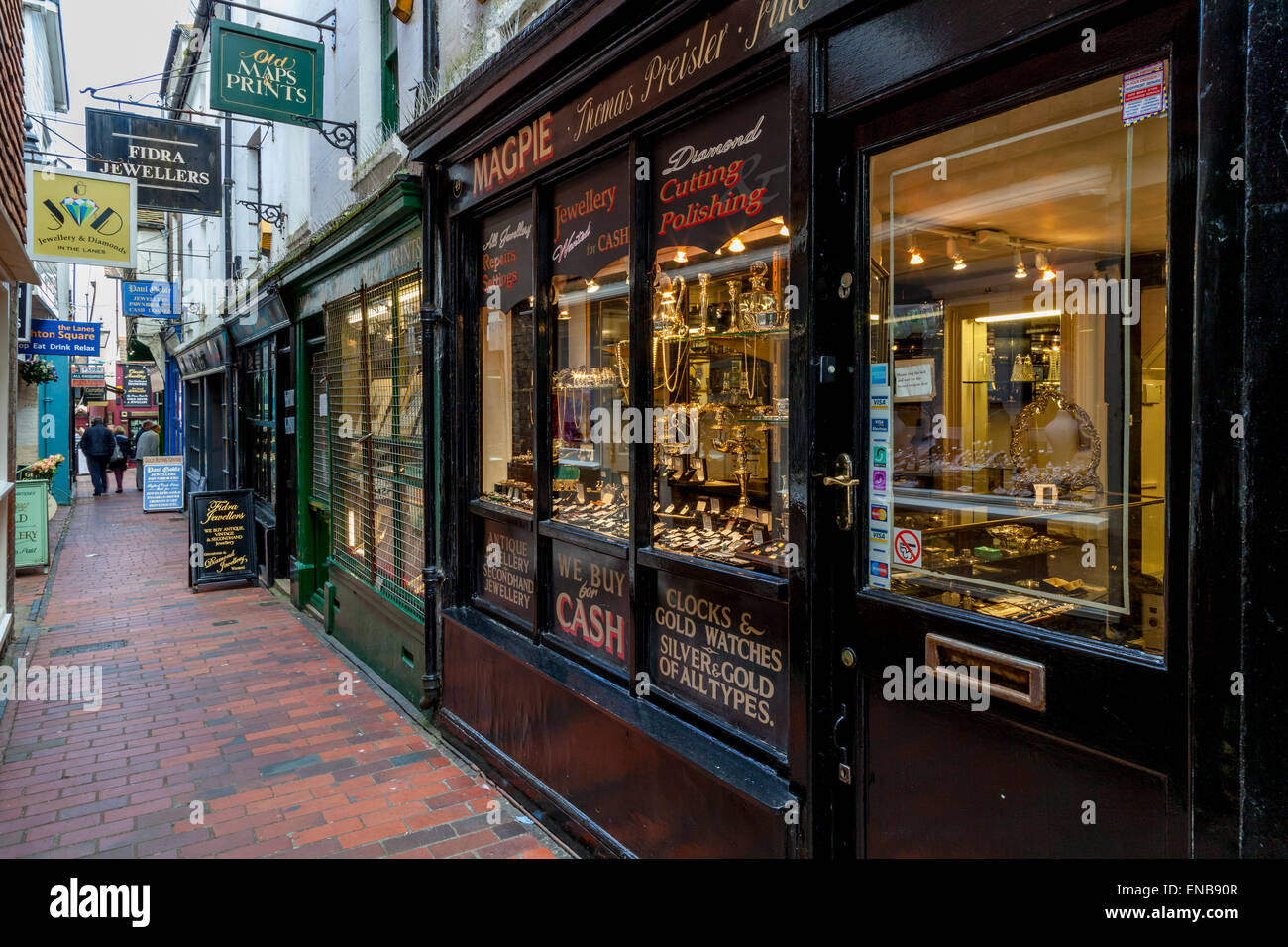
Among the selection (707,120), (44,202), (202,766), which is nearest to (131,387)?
(44,202)

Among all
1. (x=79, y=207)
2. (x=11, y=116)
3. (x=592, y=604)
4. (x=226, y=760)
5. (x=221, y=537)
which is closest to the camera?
(x=592, y=604)

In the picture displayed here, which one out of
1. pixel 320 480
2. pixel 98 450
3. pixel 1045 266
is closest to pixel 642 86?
pixel 1045 266

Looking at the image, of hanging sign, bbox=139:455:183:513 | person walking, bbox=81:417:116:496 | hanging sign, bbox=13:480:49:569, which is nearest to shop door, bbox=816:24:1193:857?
hanging sign, bbox=13:480:49:569

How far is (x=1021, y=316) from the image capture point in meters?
2.56

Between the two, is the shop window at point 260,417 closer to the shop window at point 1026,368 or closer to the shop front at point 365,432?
the shop front at point 365,432

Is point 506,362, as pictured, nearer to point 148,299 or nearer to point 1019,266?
point 1019,266

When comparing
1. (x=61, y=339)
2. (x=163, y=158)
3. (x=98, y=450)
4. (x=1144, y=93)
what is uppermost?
(x=163, y=158)

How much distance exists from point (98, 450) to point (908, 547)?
2321 cm

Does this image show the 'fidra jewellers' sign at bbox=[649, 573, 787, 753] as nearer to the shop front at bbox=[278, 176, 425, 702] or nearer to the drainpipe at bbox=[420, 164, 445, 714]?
the drainpipe at bbox=[420, 164, 445, 714]

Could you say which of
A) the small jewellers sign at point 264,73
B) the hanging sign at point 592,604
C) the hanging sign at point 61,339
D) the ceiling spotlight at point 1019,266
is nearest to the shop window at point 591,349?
the hanging sign at point 592,604

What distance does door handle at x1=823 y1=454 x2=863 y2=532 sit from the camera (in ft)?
8.79

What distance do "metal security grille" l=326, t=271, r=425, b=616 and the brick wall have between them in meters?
2.68

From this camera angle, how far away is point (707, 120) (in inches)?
132
